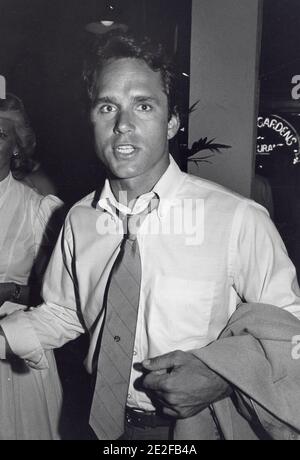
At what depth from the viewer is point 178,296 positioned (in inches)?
35.7

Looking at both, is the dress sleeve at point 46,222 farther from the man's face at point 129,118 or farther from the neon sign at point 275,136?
the neon sign at point 275,136

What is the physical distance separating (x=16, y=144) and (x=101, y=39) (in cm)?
55

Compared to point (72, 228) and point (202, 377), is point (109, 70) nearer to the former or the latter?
point (72, 228)

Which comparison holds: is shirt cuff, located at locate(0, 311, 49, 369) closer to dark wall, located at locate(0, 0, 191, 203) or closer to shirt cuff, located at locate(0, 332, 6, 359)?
shirt cuff, located at locate(0, 332, 6, 359)

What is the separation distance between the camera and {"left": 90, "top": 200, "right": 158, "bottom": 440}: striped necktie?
34.9 inches

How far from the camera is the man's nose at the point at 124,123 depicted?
35.3 inches

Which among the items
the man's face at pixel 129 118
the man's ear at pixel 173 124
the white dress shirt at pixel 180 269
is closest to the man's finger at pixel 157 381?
the white dress shirt at pixel 180 269

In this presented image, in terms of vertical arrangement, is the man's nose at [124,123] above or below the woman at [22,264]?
above

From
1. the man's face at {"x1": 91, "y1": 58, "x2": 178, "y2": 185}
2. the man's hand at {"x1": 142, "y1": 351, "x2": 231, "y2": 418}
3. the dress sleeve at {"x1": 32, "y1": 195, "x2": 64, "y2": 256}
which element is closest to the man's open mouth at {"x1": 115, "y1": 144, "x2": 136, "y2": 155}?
the man's face at {"x1": 91, "y1": 58, "x2": 178, "y2": 185}

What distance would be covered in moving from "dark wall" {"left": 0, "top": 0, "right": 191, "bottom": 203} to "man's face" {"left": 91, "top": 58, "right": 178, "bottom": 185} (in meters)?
1.02

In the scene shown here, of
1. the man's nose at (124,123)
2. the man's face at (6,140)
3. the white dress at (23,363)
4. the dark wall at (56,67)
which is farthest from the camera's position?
the dark wall at (56,67)

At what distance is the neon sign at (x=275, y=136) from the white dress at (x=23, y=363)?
744mm

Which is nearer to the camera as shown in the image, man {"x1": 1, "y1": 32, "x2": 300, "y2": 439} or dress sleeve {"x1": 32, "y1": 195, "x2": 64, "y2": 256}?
man {"x1": 1, "y1": 32, "x2": 300, "y2": 439}

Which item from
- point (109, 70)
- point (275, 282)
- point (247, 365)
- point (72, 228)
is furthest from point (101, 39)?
point (247, 365)
